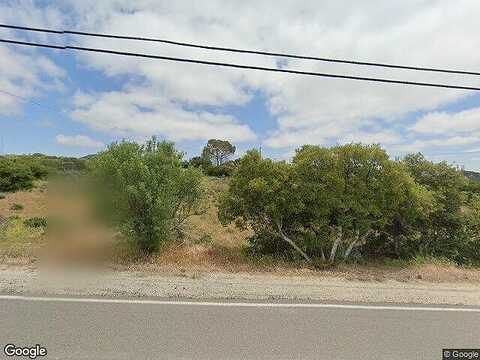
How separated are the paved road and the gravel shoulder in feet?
1.53

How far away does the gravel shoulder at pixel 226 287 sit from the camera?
5875 millimetres

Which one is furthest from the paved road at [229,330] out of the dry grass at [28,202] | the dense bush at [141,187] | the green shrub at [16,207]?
the green shrub at [16,207]

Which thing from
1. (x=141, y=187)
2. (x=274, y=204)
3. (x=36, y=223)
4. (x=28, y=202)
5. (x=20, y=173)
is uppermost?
(x=20, y=173)

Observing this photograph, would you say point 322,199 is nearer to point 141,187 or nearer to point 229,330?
point 141,187

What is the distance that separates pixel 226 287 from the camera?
6344mm

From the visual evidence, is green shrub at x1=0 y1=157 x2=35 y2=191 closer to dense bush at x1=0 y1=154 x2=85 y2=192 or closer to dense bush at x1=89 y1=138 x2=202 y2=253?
dense bush at x1=0 y1=154 x2=85 y2=192

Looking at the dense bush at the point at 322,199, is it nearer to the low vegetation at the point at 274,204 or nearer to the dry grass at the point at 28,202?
the low vegetation at the point at 274,204

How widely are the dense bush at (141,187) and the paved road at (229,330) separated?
11.6 ft

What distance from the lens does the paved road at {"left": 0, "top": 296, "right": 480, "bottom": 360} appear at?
3889mm

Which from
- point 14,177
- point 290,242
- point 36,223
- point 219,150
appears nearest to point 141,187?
point 290,242

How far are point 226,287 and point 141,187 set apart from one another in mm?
3596

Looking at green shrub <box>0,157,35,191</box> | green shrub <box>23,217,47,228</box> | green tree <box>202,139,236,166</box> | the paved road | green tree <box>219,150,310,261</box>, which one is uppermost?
green tree <box>202,139,236,166</box>

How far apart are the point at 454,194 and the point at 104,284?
10.7 m

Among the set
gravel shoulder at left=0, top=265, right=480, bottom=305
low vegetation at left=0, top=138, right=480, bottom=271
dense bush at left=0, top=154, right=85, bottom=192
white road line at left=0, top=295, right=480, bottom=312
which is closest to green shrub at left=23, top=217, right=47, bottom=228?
low vegetation at left=0, top=138, right=480, bottom=271
